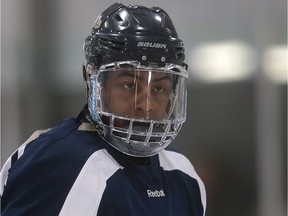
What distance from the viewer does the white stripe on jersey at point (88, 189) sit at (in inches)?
28.7

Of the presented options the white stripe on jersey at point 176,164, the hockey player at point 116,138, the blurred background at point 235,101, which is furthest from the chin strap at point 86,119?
the blurred background at point 235,101

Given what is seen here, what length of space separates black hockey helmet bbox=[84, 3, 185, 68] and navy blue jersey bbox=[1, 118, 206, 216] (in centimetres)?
15

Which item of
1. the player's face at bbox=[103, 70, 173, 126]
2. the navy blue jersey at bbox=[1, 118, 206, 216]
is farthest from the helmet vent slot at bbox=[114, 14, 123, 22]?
the navy blue jersey at bbox=[1, 118, 206, 216]

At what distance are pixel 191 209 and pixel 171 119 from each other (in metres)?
0.22

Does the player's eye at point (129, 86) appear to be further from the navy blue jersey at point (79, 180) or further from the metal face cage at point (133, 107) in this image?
the navy blue jersey at point (79, 180)

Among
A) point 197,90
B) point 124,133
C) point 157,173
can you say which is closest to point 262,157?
point 197,90

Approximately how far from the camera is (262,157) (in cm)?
158

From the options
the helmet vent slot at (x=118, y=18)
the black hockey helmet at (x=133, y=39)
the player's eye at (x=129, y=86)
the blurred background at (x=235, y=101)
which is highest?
the helmet vent slot at (x=118, y=18)

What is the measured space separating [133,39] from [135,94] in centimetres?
10

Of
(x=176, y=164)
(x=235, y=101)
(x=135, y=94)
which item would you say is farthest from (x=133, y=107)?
(x=235, y=101)

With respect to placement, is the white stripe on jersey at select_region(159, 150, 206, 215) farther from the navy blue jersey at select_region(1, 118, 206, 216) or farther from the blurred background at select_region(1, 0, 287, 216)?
the blurred background at select_region(1, 0, 287, 216)

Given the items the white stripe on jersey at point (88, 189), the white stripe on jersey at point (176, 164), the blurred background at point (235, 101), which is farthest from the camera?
the blurred background at point (235, 101)

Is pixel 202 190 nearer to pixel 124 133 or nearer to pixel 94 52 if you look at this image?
pixel 124 133

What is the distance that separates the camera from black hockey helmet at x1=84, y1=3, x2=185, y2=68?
32.8 inches
